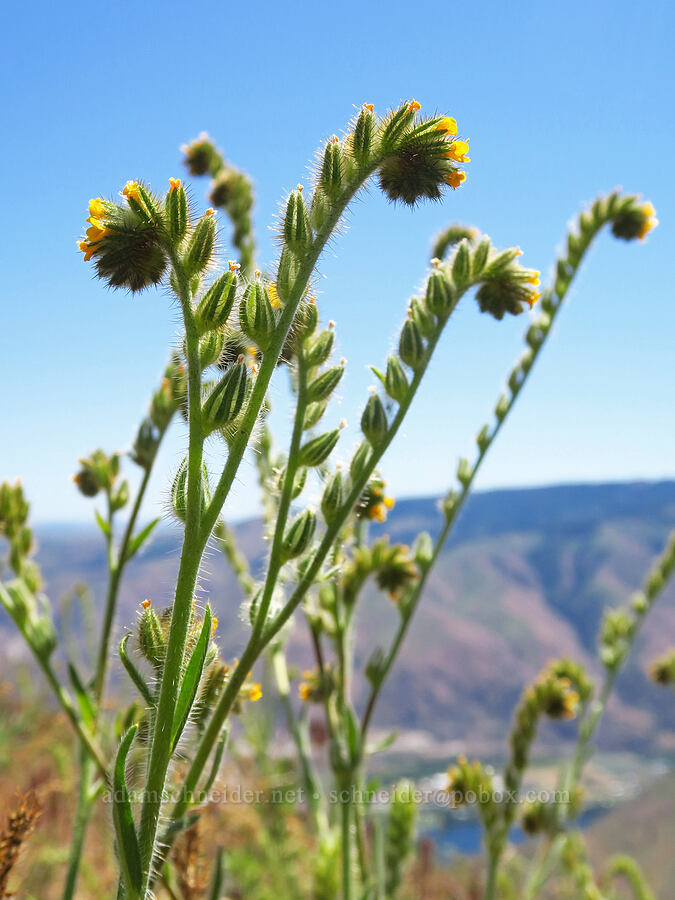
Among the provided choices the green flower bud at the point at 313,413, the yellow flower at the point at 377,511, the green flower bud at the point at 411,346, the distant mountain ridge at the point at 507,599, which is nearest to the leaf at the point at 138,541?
the yellow flower at the point at 377,511

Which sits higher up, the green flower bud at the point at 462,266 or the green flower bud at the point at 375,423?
the green flower bud at the point at 462,266

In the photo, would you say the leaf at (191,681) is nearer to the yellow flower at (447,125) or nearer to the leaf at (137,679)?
the leaf at (137,679)

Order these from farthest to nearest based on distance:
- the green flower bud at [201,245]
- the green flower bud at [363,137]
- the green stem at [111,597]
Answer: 1. the green stem at [111,597]
2. the green flower bud at [363,137]
3. the green flower bud at [201,245]

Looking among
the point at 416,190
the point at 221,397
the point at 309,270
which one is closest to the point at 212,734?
the point at 221,397

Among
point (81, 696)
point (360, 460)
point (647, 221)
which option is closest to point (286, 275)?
point (360, 460)

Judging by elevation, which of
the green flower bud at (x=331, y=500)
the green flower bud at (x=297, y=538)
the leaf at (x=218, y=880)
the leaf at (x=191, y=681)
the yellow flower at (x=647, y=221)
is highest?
the yellow flower at (x=647, y=221)

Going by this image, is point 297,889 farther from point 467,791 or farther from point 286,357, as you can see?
point 286,357

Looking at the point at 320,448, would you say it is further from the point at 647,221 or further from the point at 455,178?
the point at 647,221
